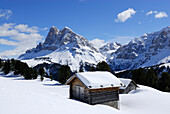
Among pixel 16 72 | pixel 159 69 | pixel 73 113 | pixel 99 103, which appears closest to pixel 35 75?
pixel 16 72

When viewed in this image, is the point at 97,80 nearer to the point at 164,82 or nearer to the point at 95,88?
the point at 95,88

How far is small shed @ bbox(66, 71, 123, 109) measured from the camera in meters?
14.9

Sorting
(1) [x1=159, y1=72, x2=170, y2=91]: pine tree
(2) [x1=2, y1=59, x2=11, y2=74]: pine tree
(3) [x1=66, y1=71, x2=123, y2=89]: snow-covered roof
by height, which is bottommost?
(1) [x1=159, y1=72, x2=170, y2=91]: pine tree

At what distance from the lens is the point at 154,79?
189 ft

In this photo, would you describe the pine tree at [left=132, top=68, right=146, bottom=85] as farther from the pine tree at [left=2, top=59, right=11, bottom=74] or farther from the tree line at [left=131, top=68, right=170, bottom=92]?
the pine tree at [left=2, top=59, right=11, bottom=74]

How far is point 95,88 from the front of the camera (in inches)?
579

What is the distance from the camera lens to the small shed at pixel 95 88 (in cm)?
1492

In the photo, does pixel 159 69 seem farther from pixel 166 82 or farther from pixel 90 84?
pixel 90 84

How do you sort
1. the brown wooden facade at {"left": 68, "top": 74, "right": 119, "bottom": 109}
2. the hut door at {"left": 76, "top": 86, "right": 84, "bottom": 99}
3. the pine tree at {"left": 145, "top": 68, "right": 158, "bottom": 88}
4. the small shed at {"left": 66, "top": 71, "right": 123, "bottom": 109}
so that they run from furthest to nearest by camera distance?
the pine tree at {"left": 145, "top": 68, "right": 158, "bottom": 88} < the hut door at {"left": 76, "top": 86, "right": 84, "bottom": 99} < the brown wooden facade at {"left": 68, "top": 74, "right": 119, "bottom": 109} < the small shed at {"left": 66, "top": 71, "right": 123, "bottom": 109}

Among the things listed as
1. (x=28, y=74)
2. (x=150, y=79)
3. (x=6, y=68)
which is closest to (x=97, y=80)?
(x=150, y=79)

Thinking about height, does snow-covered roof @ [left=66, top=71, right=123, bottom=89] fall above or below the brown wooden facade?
above

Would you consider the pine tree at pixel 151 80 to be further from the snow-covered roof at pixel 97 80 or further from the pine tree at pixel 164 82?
the snow-covered roof at pixel 97 80

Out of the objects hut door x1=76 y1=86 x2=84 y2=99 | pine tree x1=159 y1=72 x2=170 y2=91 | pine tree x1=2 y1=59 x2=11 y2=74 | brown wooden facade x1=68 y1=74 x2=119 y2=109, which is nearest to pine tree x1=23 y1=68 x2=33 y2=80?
pine tree x1=2 y1=59 x2=11 y2=74

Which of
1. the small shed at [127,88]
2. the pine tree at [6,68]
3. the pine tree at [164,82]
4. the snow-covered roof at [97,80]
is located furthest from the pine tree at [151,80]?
the pine tree at [6,68]
